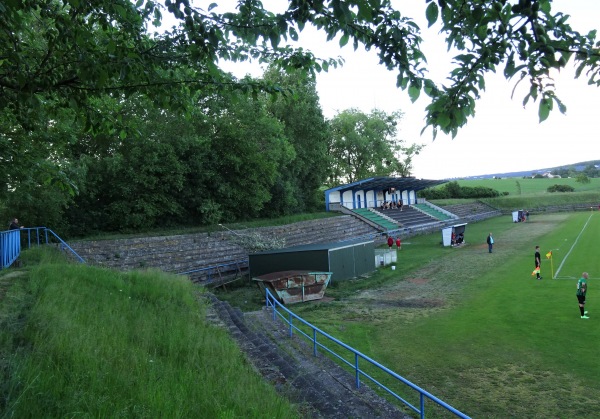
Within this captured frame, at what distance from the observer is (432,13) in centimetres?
360

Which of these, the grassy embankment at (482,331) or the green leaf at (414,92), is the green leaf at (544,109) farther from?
the grassy embankment at (482,331)

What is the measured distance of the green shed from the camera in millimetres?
21219

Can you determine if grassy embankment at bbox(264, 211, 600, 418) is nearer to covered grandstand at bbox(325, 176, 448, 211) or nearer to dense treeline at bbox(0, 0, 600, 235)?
dense treeline at bbox(0, 0, 600, 235)

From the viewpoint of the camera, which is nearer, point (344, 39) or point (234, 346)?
point (344, 39)

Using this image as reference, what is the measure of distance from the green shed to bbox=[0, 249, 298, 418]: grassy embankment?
11.2 metres

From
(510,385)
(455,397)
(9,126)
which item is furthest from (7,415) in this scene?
(9,126)

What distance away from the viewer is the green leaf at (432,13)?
3.58m

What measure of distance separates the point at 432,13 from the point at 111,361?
573cm

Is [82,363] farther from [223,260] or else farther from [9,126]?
[223,260]

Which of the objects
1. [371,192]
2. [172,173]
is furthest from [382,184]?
[172,173]

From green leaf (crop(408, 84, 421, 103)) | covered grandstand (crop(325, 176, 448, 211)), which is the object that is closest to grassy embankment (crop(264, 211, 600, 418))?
green leaf (crop(408, 84, 421, 103))

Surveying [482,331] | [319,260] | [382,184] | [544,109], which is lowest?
[482,331]

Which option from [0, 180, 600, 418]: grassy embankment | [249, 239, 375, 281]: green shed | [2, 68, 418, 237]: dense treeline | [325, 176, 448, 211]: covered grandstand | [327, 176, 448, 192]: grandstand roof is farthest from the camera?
[325, 176, 448, 211]: covered grandstand

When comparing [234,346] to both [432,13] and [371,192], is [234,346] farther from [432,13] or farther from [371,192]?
[371,192]
